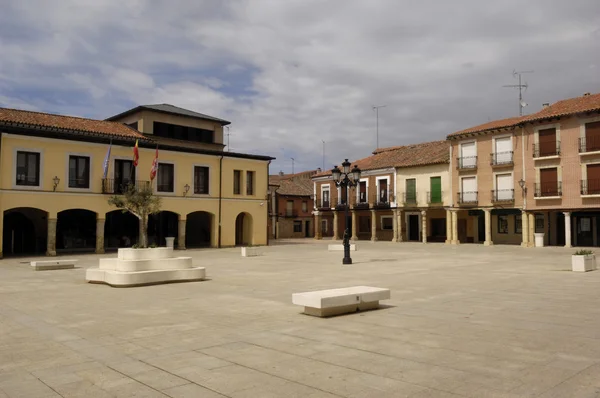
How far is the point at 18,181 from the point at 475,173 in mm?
30411

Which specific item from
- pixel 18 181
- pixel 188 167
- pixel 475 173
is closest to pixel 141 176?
pixel 188 167

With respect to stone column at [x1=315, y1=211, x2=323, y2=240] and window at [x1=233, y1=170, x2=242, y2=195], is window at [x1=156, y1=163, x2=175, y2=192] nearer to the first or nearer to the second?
window at [x1=233, y1=170, x2=242, y2=195]

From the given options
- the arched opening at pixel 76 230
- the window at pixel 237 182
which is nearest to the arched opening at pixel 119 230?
the arched opening at pixel 76 230

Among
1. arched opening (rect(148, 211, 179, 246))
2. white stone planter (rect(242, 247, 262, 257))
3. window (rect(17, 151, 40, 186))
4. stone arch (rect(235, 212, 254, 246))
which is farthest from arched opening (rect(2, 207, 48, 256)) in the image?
stone arch (rect(235, 212, 254, 246))

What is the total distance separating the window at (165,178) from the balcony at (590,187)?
2578 cm

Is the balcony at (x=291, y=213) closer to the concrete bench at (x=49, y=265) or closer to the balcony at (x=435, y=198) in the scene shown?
the balcony at (x=435, y=198)

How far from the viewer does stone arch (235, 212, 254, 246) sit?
124ft

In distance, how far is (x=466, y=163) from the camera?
3994cm

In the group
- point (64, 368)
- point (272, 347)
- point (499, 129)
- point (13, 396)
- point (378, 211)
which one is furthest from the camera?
point (378, 211)

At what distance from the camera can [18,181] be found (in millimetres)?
26547

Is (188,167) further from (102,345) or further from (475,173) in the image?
(102,345)

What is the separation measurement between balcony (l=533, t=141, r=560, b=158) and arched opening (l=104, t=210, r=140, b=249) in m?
26.9

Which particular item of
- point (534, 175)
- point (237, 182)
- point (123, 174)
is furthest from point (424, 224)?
point (123, 174)

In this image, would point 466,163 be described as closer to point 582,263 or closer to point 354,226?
point 354,226
